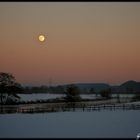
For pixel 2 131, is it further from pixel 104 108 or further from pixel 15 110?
pixel 104 108

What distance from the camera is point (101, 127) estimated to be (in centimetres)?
1080

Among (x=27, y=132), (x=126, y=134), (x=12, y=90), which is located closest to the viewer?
(x=126, y=134)

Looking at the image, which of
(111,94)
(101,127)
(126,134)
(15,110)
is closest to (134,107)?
(15,110)

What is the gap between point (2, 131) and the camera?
415 inches

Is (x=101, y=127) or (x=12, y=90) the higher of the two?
(x=12, y=90)

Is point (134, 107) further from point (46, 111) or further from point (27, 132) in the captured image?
point (27, 132)

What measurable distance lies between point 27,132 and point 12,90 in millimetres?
12065

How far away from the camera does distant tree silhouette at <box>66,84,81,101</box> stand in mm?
24812

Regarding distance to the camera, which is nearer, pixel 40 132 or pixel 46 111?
pixel 40 132

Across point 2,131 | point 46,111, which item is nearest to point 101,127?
point 2,131

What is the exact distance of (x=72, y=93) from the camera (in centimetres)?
2498

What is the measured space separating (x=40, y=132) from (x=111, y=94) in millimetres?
23249

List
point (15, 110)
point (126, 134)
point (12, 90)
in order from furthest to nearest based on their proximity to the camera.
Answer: point (12, 90)
point (15, 110)
point (126, 134)

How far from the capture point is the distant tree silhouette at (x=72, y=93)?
24812 millimetres
